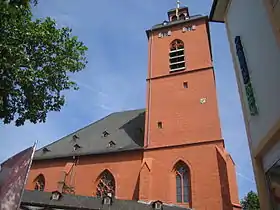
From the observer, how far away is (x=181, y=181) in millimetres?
16984

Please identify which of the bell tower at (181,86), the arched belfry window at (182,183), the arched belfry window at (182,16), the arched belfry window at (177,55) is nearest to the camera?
the arched belfry window at (182,183)

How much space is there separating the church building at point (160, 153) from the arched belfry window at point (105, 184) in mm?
29

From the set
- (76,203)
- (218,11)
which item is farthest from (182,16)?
(218,11)

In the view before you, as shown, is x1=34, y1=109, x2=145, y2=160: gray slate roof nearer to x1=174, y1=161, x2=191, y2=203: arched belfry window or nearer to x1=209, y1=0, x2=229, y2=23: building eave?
x1=174, y1=161, x2=191, y2=203: arched belfry window

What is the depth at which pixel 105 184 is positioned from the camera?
727 inches

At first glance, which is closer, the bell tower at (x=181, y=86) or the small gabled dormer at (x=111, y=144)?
the bell tower at (x=181, y=86)

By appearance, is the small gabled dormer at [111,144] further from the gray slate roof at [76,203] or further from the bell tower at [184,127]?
the gray slate roof at [76,203]

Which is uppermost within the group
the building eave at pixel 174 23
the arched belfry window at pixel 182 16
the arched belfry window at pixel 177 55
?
the arched belfry window at pixel 182 16

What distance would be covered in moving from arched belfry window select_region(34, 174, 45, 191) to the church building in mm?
63

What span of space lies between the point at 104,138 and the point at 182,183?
7.21m

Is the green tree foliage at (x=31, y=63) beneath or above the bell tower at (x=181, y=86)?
beneath

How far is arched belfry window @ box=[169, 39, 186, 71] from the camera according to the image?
22.5 metres

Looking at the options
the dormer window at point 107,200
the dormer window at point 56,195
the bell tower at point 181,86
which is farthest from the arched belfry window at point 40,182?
the bell tower at point 181,86

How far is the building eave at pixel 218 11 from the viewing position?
5.52 m
